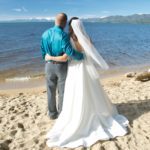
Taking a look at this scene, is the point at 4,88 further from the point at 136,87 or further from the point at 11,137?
the point at 11,137

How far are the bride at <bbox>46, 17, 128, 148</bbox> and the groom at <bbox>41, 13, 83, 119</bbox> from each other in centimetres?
15

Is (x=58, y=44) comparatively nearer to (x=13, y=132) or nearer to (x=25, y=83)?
(x=13, y=132)

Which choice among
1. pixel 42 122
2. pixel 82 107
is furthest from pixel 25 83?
pixel 82 107

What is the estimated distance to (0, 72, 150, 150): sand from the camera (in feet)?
16.4

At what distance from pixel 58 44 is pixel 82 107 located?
126 cm

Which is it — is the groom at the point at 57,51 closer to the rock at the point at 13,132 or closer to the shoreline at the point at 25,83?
the rock at the point at 13,132

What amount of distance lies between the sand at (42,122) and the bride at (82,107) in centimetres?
20

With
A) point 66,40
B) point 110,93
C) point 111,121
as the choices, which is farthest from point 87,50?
point 110,93

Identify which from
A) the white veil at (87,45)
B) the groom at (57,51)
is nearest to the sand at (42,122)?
the groom at (57,51)

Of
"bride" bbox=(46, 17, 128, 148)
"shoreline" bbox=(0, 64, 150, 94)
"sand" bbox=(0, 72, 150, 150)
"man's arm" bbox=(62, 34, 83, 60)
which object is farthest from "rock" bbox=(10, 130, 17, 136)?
"shoreline" bbox=(0, 64, 150, 94)

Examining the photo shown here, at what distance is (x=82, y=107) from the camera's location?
17.4 ft

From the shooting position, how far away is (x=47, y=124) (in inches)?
237

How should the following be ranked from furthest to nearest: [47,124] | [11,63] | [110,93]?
[11,63] → [110,93] → [47,124]

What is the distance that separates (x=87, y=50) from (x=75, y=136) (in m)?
1.59
